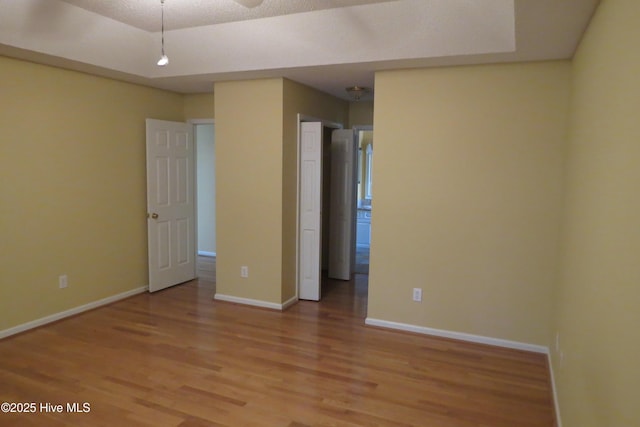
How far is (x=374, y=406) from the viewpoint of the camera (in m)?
2.84

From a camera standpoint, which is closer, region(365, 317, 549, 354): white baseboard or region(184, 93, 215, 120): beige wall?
region(365, 317, 549, 354): white baseboard

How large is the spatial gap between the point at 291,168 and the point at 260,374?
223 cm

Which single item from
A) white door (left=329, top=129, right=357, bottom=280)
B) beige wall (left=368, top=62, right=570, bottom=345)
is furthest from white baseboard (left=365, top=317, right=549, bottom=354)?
white door (left=329, top=129, right=357, bottom=280)

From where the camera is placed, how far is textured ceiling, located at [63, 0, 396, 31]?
11.3 feet

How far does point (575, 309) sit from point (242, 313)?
314cm

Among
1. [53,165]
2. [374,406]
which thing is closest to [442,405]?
[374,406]

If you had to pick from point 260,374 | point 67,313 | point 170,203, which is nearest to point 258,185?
point 170,203

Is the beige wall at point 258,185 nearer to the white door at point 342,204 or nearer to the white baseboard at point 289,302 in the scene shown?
the white baseboard at point 289,302

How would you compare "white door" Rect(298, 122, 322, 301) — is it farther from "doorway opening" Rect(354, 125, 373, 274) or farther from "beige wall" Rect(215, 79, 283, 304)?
"doorway opening" Rect(354, 125, 373, 274)

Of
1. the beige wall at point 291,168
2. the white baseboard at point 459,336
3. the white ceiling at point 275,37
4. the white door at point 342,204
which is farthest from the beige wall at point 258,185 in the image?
the white baseboard at point 459,336

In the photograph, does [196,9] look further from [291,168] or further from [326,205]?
[326,205]

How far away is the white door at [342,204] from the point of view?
5.69 metres

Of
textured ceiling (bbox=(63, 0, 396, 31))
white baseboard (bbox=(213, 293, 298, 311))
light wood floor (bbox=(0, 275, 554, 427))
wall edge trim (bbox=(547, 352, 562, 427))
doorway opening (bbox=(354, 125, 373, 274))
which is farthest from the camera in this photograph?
doorway opening (bbox=(354, 125, 373, 274))

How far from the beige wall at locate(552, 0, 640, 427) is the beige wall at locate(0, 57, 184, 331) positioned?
424 centimetres
